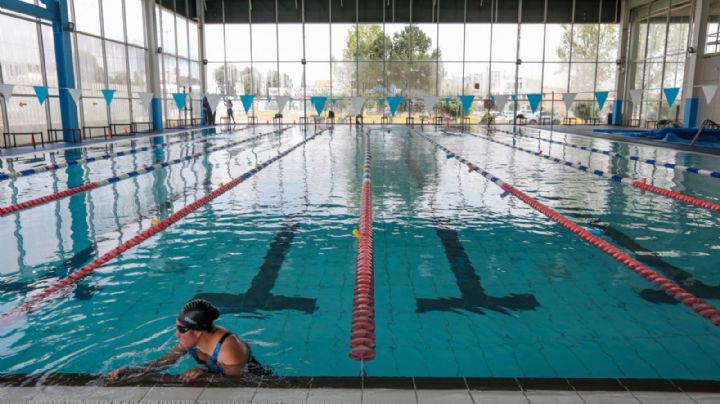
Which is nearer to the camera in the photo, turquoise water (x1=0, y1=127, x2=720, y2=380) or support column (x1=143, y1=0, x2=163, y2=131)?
turquoise water (x1=0, y1=127, x2=720, y2=380)

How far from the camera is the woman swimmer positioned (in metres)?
2.29

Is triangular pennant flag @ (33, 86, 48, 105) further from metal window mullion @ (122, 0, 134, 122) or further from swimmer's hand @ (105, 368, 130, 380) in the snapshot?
swimmer's hand @ (105, 368, 130, 380)

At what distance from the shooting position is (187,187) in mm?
7645

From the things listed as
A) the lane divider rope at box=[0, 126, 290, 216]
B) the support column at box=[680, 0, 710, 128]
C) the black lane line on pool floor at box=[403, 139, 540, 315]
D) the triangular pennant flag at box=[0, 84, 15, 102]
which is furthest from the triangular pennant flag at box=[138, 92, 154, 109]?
the support column at box=[680, 0, 710, 128]

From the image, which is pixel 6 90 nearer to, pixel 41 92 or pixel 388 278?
pixel 41 92

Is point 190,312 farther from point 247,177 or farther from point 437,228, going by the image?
point 247,177

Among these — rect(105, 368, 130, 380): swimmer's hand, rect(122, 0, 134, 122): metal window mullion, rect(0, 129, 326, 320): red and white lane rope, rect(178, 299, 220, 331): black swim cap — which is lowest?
rect(0, 129, 326, 320): red and white lane rope

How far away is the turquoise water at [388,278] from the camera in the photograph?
2734 millimetres

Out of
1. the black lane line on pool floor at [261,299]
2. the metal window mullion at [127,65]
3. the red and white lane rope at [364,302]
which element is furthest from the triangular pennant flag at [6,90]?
the black lane line on pool floor at [261,299]

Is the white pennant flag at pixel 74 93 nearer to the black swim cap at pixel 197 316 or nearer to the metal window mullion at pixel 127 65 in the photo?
the metal window mullion at pixel 127 65

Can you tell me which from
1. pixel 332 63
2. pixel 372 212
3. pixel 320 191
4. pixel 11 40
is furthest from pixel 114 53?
pixel 372 212

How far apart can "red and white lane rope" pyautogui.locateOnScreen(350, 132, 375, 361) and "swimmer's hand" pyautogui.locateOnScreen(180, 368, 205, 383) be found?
2.60 feet

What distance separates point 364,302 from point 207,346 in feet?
4.18

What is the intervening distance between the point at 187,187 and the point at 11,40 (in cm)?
849
